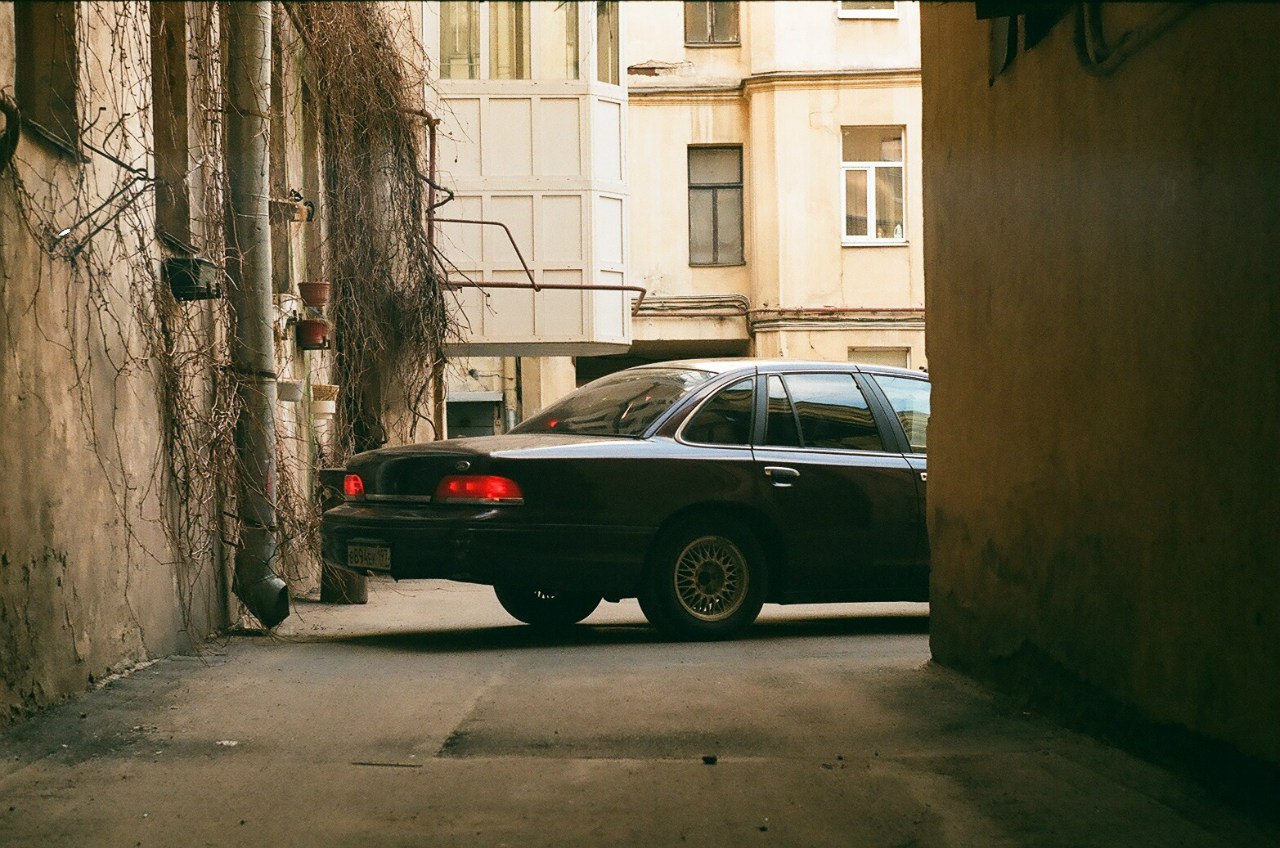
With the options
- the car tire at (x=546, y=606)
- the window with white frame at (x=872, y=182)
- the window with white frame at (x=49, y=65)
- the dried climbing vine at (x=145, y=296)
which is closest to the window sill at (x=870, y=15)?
the window with white frame at (x=872, y=182)

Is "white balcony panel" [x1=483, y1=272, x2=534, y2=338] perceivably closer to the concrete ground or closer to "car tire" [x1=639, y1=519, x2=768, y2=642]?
"car tire" [x1=639, y1=519, x2=768, y2=642]

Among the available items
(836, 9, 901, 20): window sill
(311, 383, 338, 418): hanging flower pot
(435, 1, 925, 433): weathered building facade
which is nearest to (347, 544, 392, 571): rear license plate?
(311, 383, 338, 418): hanging flower pot

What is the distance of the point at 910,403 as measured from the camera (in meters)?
9.99

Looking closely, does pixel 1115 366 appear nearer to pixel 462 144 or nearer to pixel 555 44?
pixel 462 144

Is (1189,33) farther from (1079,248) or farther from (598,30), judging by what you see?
(598,30)

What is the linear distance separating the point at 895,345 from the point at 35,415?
20792 mm

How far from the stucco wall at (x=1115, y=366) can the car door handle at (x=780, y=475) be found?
5.09 feet

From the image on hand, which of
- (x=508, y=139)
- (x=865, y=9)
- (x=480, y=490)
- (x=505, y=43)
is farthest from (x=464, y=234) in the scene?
(x=865, y=9)

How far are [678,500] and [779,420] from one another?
34.9 inches

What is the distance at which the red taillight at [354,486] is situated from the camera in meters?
9.14

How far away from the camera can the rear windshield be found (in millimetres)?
9422

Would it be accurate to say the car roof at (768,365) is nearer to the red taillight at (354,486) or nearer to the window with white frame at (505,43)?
A: the red taillight at (354,486)

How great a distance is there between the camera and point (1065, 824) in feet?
15.7

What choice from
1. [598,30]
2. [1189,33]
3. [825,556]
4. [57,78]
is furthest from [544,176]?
[1189,33]
